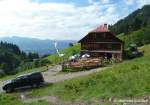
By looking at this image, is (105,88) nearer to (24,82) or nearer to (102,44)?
(24,82)

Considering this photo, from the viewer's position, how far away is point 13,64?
180m

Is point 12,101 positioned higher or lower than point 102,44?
lower

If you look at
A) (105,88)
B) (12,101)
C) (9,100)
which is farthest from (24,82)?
(105,88)

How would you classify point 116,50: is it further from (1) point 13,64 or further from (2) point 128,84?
(1) point 13,64

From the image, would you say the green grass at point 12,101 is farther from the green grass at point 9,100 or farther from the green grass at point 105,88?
the green grass at point 105,88

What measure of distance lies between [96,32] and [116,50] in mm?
6032

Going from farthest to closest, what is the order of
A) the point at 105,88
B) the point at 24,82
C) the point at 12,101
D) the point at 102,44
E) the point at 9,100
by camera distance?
the point at 102,44, the point at 24,82, the point at 9,100, the point at 12,101, the point at 105,88

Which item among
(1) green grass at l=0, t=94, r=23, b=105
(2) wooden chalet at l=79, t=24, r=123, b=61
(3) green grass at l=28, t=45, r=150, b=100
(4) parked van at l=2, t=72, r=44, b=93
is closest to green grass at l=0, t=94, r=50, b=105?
(1) green grass at l=0, t=94, r=23, b=105

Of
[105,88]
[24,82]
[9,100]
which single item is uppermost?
[105,88]

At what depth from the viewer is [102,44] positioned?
83.4 metres

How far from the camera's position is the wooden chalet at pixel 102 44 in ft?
268

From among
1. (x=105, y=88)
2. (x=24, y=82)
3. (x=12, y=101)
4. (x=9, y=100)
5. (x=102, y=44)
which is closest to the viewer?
(x=105, y=88)

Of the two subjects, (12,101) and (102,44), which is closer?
(12,101)

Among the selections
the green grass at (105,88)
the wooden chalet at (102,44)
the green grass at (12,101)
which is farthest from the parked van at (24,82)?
the wooden chalet at (102,44)
